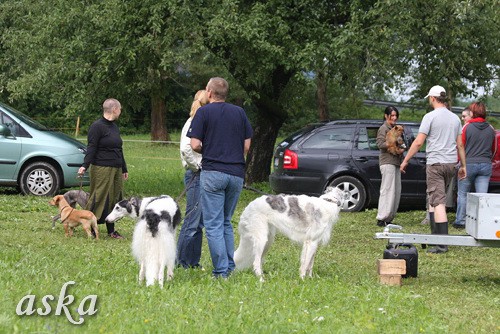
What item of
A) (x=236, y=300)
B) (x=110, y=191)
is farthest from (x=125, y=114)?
(x=236, y=300)

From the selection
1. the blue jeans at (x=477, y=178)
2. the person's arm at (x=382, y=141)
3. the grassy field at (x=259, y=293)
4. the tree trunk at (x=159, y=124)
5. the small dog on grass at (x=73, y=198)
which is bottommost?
the grassy field at (x=259, y=293)

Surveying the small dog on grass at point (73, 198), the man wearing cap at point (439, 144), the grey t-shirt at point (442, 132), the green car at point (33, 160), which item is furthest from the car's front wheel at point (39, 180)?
the grey t-shirt at point (442, 132)

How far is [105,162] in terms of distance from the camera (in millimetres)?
13586

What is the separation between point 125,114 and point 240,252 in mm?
12290

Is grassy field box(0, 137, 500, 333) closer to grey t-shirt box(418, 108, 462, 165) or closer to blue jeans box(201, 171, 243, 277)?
blue jeans box(201, 171, 243, 277)

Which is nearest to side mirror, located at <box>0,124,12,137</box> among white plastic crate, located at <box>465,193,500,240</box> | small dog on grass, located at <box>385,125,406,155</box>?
small dog on grass, located at <box>385,125,406,155</box>

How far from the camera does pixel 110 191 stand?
542 inches

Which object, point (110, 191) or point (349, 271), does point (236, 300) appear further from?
point (110, 191)

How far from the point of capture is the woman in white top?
9883mm

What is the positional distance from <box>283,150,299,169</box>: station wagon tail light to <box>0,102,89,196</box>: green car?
3948 mm

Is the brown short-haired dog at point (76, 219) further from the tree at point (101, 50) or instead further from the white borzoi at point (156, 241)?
the tree at point (101, 50)

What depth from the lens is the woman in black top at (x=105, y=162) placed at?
1348 centimetres

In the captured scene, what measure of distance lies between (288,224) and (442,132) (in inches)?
122

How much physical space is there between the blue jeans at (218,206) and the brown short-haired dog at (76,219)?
4.32 meters
